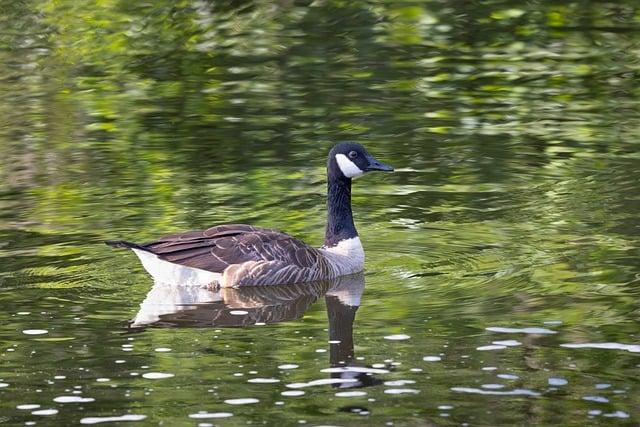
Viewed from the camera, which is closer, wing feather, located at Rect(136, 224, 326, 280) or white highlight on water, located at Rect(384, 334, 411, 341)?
white highlight on water, located at Rect(384, 334, 411, 341)

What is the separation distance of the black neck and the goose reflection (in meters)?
0.78

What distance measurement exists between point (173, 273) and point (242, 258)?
0.75m

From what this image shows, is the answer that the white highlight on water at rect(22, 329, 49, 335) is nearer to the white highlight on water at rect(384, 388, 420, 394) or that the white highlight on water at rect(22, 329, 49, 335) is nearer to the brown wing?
the brown wing

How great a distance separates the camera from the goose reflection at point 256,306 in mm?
14414

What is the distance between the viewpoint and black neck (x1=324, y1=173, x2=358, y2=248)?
17.6 m

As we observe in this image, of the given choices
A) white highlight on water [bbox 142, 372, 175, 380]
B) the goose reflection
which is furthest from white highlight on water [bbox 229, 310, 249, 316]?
white highlight on water [bbox 142, 372, 175, 380]

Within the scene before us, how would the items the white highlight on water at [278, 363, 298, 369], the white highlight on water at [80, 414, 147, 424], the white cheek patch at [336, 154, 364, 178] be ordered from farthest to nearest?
the white cheek patch at [336, 154, 364, 178], the white highlight on water at [278, 363, 298, 369], the white highlight on water at [80, 414, 147, 424]

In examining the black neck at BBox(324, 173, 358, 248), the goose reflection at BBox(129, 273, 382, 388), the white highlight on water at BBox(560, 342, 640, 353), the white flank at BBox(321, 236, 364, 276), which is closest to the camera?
the white highlight on water at BBox(560, 342, 640, 353)

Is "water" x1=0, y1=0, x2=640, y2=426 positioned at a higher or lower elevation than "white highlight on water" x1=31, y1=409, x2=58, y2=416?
lower

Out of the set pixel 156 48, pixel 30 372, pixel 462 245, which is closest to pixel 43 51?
pixel 156 48

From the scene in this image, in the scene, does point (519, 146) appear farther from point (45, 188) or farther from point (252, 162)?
point (45, 188)

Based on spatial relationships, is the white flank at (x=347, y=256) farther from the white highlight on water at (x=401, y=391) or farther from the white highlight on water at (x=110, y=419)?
the white highlight on water at (x=110, y=419)

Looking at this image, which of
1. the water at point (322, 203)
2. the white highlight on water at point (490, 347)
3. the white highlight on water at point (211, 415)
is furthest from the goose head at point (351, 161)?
the white highlight on water at point (211, 415)

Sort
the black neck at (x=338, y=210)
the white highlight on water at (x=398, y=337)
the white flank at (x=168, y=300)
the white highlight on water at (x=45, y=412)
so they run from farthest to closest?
the black neck at (x=338, y=210)
the white flank at (x=168, y=300)
the white highlight on water at (x=398, y=337)
the white highlight on water at (x=45, y=412)
